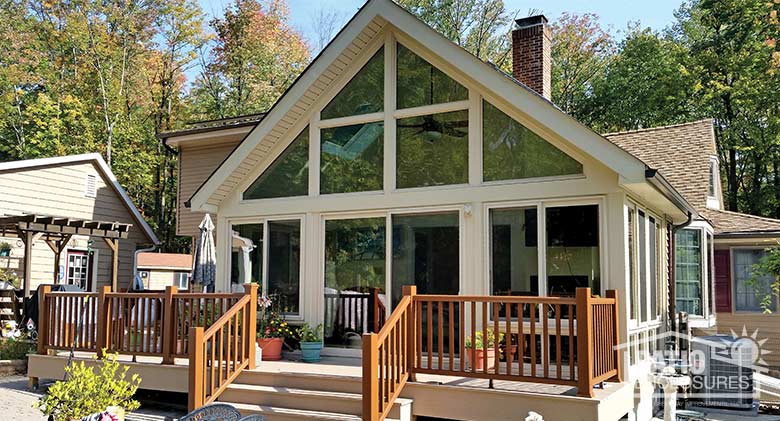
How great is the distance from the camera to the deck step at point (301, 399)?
6.78 m

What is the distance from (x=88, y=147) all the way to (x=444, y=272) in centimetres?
2038

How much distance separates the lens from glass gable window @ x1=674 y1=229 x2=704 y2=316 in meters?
12.2

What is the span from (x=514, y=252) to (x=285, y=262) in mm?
3544

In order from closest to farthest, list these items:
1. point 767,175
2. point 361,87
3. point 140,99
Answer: point 361,87, point 767,175, point 140,99

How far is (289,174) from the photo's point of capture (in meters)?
9.88

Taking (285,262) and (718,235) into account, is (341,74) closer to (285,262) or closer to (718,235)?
(285,262)

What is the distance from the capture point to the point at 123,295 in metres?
8.74

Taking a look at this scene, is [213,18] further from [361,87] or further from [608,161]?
[608,161]

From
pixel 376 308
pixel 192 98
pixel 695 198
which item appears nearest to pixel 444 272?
pixel 376 308

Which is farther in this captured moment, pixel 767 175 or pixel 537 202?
pixel 767 175

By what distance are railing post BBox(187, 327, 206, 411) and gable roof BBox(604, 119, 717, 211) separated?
35.5ft

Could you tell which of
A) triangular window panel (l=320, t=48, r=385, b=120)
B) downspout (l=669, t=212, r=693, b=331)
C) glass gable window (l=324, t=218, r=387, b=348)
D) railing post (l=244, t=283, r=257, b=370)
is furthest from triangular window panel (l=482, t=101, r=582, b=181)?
downspout (l=669, t=212, r=693, b=331)

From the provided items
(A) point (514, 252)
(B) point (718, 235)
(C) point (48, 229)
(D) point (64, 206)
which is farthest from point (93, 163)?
(B) point (718, 235)

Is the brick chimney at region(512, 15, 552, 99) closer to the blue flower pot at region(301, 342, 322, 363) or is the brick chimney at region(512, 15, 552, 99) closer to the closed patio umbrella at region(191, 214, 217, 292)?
the closed patio umbrella at region(191, 214, 217, 292)
